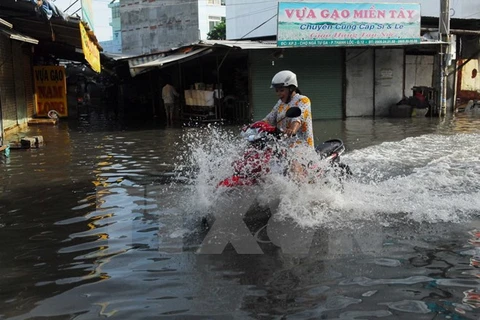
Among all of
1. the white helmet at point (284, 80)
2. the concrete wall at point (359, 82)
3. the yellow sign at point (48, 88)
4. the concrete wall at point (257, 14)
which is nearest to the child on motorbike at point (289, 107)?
the white helmet at point (284, 80)

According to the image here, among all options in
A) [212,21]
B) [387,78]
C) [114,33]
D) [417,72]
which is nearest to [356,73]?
[387,78]

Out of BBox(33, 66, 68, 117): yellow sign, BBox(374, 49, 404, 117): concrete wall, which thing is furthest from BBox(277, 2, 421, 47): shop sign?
BBox(33, 66, 68, 117): yellow sign

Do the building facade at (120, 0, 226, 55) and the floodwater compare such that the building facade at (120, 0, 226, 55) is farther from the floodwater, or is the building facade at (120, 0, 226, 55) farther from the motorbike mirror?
the motorbike mirror

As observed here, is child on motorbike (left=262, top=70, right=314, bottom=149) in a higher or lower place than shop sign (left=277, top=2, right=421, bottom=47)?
lower

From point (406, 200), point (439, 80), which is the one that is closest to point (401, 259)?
point (406, 200)

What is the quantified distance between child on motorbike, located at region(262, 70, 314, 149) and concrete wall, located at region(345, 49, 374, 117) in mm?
15078

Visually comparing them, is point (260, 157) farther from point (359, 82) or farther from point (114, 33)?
point (114, 33)

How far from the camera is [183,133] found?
15.6 m

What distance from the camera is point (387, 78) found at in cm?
2088

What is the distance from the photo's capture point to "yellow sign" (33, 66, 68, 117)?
67.6 ft

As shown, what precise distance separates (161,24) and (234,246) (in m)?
44.4

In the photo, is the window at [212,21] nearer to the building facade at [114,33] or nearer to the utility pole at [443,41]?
the building facade at [114,33]

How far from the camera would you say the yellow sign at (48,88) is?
2061 centimetres

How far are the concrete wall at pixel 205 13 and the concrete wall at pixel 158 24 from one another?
2.00 meters
